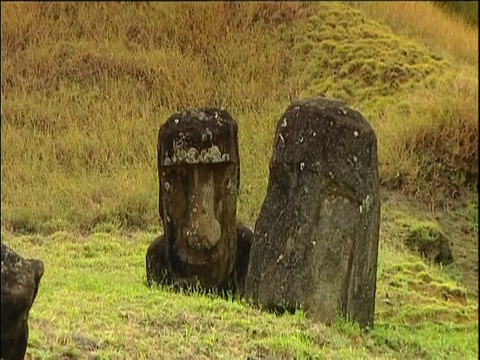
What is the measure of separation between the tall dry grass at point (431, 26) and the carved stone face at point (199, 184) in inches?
448

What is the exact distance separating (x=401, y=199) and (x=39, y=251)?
5.72 m

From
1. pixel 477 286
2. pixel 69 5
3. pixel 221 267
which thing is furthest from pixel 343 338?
pixel 69 5

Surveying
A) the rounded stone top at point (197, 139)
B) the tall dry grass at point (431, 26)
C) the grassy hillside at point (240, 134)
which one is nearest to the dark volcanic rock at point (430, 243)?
the grassy hillside at point (240, 134)

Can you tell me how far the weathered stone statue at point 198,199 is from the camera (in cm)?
809

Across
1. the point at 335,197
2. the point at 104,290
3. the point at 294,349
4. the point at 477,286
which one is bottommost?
the point at 477,286

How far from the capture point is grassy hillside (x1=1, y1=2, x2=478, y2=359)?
741 centimetres

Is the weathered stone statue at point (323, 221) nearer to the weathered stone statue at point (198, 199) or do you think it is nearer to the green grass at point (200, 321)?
the green grass at point (200, 321)

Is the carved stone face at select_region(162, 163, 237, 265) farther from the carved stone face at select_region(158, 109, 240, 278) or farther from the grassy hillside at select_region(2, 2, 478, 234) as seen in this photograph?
the grassy hillside at select_region(2, 2, 478, 234)

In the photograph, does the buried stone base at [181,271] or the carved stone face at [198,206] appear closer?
the carved stone face at [198,206]

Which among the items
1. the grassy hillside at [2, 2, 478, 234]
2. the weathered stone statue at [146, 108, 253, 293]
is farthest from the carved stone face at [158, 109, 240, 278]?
the grassy hillside at [2, 2, 478, 234]

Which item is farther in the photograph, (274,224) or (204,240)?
(204,240)

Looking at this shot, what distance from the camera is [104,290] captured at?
8031 mm

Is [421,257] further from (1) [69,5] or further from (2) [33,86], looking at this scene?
(1) [69,5]

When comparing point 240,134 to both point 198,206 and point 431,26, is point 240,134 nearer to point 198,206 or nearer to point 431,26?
point 198,206
